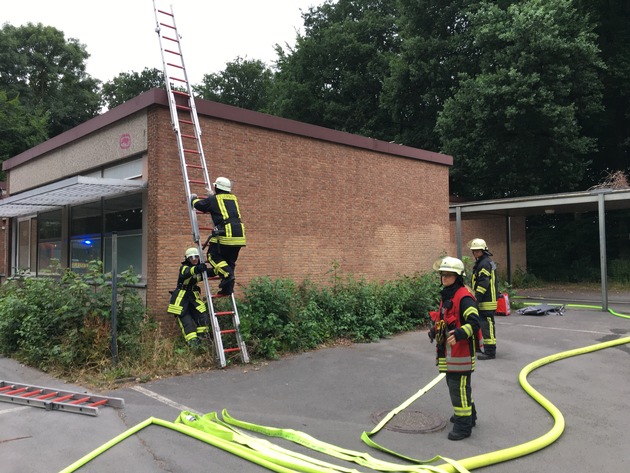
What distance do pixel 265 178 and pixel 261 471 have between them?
7171mm

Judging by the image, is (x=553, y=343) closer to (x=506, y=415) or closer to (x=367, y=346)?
(x=367, y=346)

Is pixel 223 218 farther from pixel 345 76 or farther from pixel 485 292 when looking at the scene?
pixel 345 76

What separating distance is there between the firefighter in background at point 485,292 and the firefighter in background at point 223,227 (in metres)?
3.73

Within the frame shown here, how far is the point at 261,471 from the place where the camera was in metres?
3.92

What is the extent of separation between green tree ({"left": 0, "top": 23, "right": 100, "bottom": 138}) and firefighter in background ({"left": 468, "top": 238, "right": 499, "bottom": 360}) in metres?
33.5

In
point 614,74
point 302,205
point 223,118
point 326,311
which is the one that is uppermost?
point 614,74

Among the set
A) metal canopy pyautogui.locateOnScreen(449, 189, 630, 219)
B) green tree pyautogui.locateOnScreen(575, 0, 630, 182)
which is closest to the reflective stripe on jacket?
metal canopy pyautogui.locateOnScreen(449, 189, 630, 219)

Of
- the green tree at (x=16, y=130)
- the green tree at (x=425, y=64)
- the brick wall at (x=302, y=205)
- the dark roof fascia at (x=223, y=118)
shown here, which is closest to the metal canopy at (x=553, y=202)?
the brick wall at (x=302, y=205)

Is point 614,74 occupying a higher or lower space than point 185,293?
higher

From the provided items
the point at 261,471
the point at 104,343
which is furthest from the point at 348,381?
the point at 104,343

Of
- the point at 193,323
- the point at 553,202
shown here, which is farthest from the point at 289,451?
the point at 553,202

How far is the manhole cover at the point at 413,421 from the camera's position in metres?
4.95

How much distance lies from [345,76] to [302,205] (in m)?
19.0

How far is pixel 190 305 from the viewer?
26.4ft
